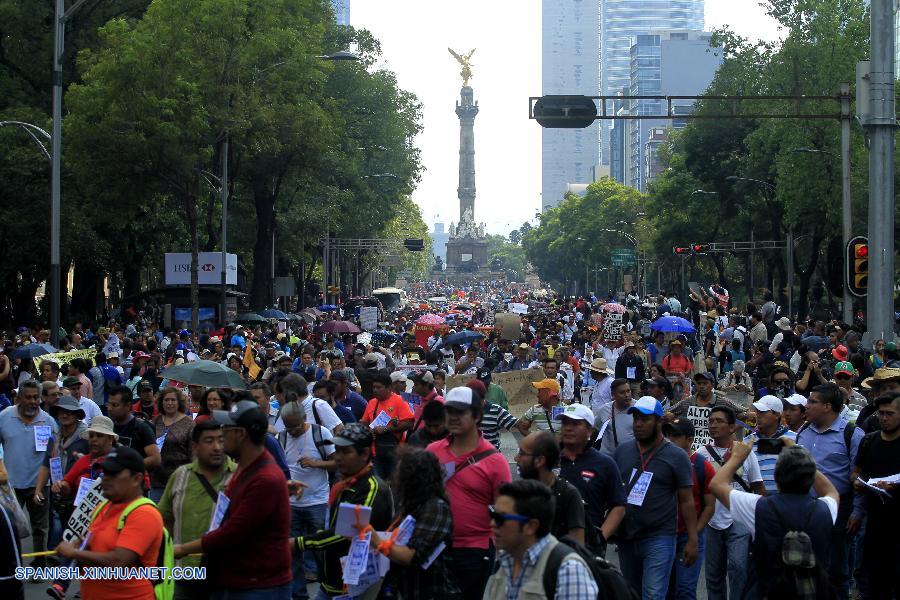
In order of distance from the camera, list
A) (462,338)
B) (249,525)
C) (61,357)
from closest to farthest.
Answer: (249,525) < (61,357) < (462,338)

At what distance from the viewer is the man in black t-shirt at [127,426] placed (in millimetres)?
9969

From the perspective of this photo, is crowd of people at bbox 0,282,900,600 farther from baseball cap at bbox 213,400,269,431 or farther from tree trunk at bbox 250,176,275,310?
tree trunk at bbox 250,176,275,310

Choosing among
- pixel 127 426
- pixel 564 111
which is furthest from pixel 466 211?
pixel 127 426

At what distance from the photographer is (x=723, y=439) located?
904 centimetres

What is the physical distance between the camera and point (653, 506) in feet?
27.1

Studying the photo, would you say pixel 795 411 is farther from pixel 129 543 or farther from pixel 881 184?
pixel 881 184

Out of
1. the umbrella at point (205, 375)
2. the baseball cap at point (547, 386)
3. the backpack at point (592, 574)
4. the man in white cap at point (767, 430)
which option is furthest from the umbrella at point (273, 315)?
the backpack at point (592, 574)

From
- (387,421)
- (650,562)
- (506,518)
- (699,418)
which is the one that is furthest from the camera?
(699,418)

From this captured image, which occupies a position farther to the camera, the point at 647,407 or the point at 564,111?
the point at 564,111

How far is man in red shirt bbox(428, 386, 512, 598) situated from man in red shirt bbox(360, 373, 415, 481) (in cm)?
429

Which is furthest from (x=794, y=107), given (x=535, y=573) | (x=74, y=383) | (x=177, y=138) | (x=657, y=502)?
(x=535, y=573)

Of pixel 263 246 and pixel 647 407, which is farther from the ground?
pixel 263 246

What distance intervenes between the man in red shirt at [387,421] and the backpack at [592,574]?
20.1 feet

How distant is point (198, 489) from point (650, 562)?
2646 millimetres
